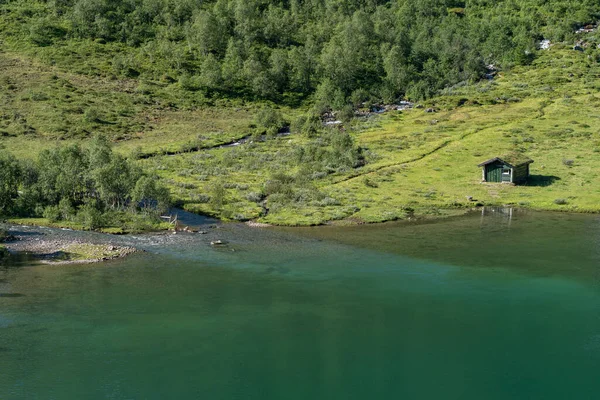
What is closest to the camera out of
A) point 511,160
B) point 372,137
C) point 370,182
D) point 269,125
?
point 511,160

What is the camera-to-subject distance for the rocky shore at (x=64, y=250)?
66.6m

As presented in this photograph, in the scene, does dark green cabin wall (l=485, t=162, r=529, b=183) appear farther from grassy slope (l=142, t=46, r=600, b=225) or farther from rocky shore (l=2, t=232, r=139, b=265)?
rocky shore (l=2, t=232, r=139, b=265)

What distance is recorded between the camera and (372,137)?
452 ft

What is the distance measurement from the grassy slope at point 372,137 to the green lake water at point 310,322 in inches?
772

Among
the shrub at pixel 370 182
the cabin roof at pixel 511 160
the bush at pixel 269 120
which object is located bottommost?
the shrub at pixel 370 182

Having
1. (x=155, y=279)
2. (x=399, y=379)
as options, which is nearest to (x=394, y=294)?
(x=399, y=379)

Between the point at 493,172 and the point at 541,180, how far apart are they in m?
8.15

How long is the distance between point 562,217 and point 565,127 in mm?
52363

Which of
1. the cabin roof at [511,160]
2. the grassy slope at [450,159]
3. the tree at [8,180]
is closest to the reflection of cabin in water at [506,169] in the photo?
the cabin roof at [511,160]

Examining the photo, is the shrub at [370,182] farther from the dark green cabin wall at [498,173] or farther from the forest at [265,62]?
the forest at [265,62]

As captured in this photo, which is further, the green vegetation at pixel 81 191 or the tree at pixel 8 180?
the tree at pixel 8 180

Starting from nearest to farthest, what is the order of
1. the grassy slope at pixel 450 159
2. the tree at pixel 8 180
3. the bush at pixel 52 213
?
1. the bush at pixel 52 213
2. the tree at pixel 8 180
3. the grassy slope at pixel 450 159

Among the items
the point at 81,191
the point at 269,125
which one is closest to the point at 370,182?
the point at 81,191

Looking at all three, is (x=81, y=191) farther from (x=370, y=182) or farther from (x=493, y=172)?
(x=493, y=172)
